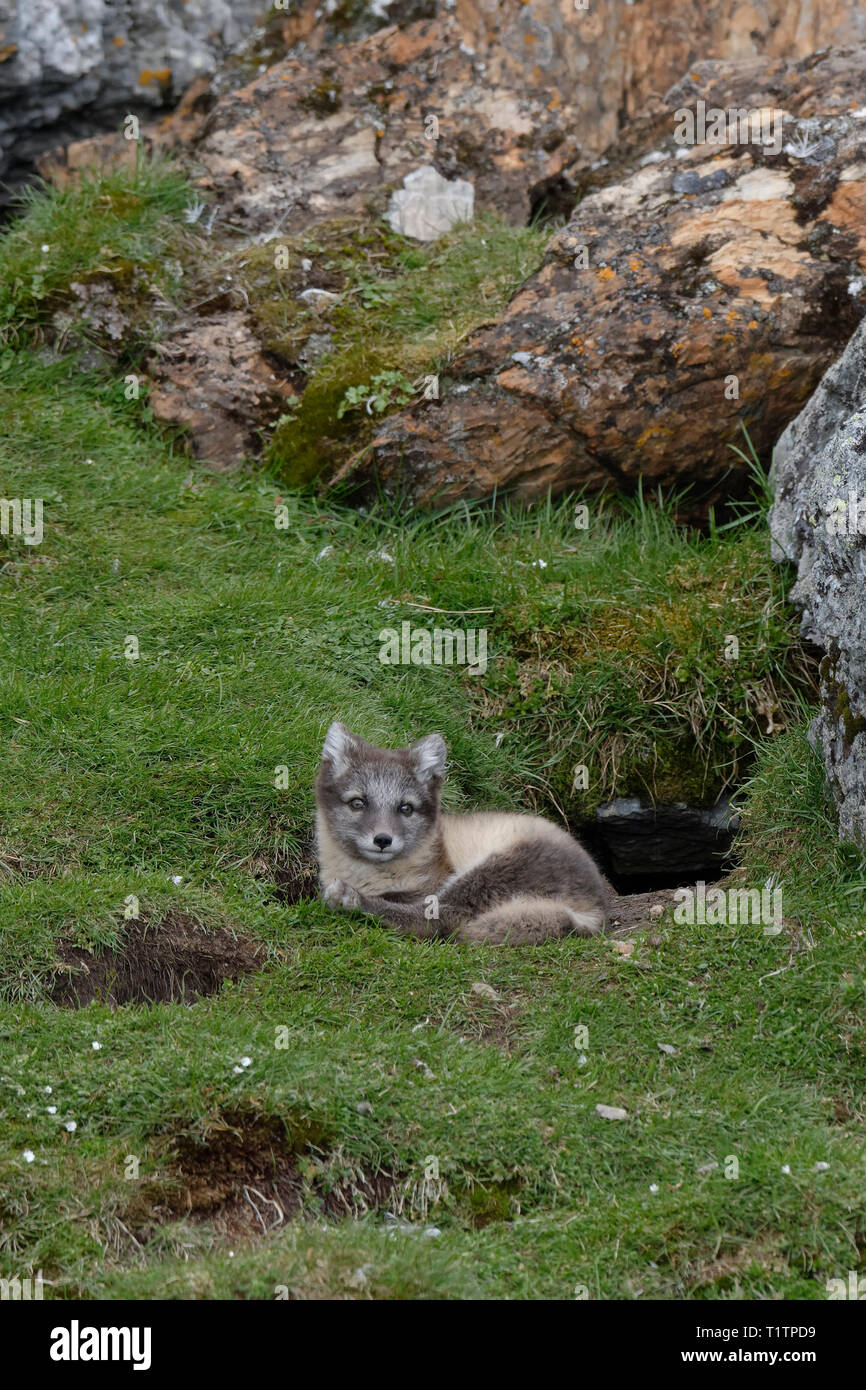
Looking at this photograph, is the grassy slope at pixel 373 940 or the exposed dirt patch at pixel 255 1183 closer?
the grassy slope at pixel 373 940

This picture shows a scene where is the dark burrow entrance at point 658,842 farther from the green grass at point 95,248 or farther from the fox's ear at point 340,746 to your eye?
the green grass at point 95,248

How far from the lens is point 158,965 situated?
5000mm

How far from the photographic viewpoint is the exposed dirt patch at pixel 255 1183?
3914 mm

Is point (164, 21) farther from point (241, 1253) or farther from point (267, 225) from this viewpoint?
point (241, 1253)

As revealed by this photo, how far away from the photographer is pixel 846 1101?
4215 mm

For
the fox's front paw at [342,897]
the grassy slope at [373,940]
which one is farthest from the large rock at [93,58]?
the fox's front paw at [342,897]

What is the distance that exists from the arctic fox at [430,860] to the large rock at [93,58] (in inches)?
229

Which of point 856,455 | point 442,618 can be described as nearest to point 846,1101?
point 856,455

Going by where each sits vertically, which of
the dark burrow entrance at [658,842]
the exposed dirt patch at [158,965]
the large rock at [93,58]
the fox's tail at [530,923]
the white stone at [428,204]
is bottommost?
the exposed dirt patch at [158,965]

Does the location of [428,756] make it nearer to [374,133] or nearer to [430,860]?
[430,860]

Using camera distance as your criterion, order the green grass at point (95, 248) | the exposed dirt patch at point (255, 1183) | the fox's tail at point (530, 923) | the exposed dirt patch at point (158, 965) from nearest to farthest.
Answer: the exposed dirt patch at point (255, 1183), the exposed dirt patch at point (158, 965), the fox's tail at point (530, 923), the green grass at point (95, 248)

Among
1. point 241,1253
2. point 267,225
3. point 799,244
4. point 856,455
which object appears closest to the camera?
point 241,1253

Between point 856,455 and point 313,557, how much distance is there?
9.87ft

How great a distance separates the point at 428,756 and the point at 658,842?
158 centimetres
